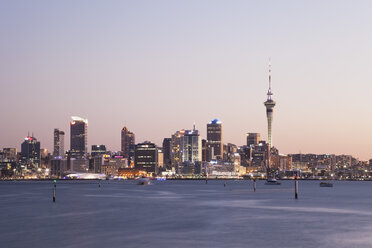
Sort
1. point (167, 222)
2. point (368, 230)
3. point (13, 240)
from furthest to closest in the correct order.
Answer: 1. point (167, 222)
2. point (368, 230)
3. point (13, 240)

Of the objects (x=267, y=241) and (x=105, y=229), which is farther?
(x=105, y=229)

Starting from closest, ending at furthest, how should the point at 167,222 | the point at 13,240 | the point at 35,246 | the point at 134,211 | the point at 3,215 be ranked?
the point at 35,246 < the point at 13,240 < the point at 167,222 < the point at 3,215 < the point at 134,211

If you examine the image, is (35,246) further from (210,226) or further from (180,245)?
(210,226)

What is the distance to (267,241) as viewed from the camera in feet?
185

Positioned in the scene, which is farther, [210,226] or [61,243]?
[210,226]

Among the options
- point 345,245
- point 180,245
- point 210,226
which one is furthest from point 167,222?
point 345,245

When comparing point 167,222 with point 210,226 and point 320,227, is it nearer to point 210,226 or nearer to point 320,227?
point 210,226

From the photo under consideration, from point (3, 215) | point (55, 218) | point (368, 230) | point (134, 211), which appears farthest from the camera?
point (134, 211)

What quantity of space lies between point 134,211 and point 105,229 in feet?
98.2

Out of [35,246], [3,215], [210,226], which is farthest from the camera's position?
[3,215]

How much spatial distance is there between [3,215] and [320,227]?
5227 cm

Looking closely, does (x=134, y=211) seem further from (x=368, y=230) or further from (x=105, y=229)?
(x=368, y=230)

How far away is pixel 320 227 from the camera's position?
6894cm

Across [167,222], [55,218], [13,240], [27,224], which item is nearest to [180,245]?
[13,240]
